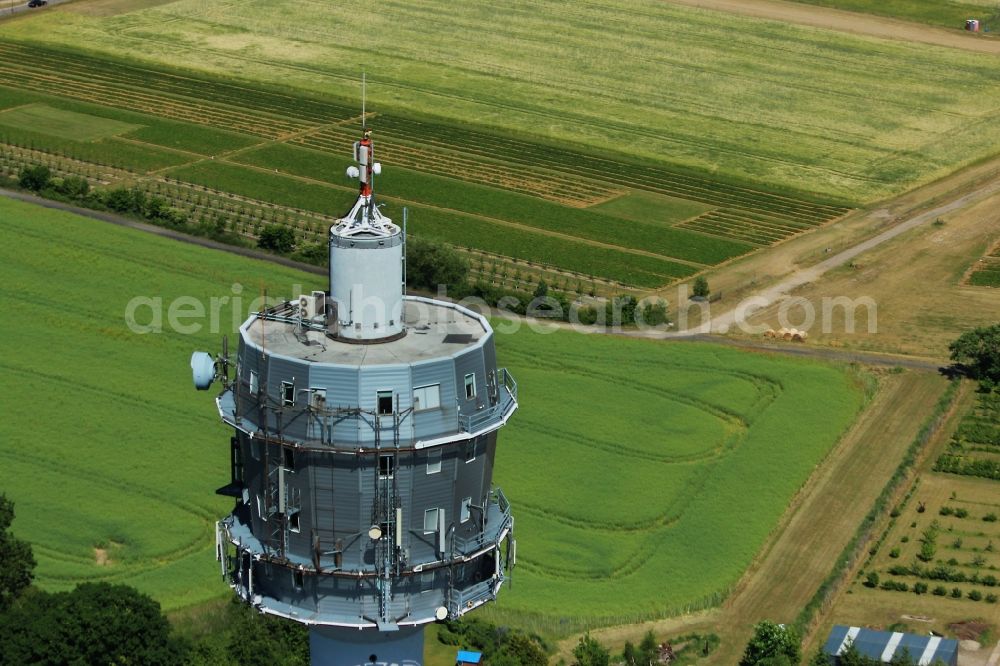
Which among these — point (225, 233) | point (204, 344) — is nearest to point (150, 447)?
point (204, 344)

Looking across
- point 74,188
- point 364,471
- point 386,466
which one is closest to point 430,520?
point 386,466

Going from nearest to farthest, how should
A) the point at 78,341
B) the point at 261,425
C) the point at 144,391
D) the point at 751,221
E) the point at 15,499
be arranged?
the point at 261,425
the point at 15,499
the point at 144,391
the point at 78,341
the point at 751,221

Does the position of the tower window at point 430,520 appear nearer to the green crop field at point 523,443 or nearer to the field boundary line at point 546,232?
the green crop field at point 523,443

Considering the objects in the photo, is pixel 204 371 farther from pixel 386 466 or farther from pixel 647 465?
pixel 647 465

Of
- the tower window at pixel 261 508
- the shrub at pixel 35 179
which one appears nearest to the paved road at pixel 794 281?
the shrub at pixel 35 179

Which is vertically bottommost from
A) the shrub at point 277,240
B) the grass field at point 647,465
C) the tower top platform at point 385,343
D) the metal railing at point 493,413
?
the grass field at point 647,465

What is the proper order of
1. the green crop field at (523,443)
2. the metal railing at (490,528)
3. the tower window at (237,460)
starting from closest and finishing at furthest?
the metal railing at (490,528)
the tower window at (237,460)
the green crop field at (523,443)

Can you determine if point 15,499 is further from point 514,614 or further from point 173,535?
point 514,614

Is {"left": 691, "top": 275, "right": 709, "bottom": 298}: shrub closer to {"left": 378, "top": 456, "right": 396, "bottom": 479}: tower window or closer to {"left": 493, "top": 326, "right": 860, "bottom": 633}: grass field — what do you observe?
{"left": 493, "top": 326, "right": 860, "bottom": 633}: grass field
